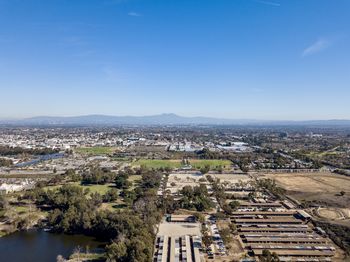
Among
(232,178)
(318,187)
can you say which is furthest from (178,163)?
(318,187)

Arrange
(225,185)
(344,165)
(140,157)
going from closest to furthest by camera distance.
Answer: (225,185)
(344,165)
(140,157)

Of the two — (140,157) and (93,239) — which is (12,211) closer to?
(93,239)

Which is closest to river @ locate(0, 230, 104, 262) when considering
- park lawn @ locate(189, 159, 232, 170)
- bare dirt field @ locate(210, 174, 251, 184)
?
bare dirt field @ locate(210, 174, 251, 184)

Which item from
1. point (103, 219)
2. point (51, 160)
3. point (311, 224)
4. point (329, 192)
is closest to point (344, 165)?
point (329, 192)

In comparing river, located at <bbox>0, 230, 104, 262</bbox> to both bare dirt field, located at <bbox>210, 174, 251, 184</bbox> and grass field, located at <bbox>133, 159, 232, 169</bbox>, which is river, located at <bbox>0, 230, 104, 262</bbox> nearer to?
bare dirt field, located at <bbox>210, 174, 251, 184</bbox>

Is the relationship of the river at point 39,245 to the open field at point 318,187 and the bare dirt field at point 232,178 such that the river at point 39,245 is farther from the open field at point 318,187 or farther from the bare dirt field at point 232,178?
the bare dirt field at point 232,178

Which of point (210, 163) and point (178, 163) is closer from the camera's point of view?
point (178, 163)

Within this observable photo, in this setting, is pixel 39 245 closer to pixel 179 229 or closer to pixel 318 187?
pixel 179 229
